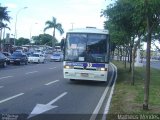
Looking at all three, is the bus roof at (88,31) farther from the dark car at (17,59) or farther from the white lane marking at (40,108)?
the dark car at (17,59)

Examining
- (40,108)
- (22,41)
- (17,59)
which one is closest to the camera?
(40,108)

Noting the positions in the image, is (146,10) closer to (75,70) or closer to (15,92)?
(15,92)

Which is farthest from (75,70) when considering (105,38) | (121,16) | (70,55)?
(121,16)

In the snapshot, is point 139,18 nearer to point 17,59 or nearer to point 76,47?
point 76,47

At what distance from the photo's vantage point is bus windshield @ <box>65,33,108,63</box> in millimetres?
22547

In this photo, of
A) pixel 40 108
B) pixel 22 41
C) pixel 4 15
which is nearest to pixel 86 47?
pixel 40 108

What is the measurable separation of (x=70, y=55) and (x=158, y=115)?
39.0ft

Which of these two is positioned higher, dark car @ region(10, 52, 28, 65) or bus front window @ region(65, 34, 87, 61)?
bus front window @ region(65, 34, 87, 61)

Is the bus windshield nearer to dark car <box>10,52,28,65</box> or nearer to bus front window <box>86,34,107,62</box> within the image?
bus front window <box>86,34,107,62</box>

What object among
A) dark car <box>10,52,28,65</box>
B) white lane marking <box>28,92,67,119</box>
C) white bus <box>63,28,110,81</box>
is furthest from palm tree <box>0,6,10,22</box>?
white lane marking <box>28,92,67,119</box>

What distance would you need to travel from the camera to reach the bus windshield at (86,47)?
22.5m

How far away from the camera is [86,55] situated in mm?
22562

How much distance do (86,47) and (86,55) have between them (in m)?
0.49

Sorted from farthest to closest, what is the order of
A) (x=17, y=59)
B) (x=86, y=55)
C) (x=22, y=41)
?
1. (x=22, y=41)
2. (x=17, y=59)
3. (x=86, y=55)
